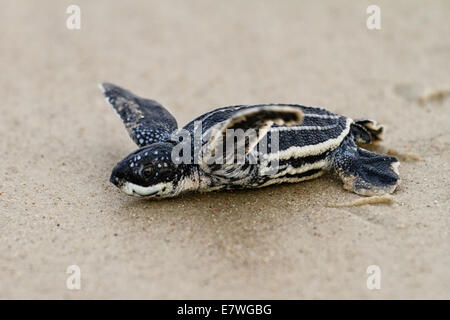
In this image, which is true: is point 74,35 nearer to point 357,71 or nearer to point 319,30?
point 319,30


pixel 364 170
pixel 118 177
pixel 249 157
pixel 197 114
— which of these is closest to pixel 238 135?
pixel 249 157

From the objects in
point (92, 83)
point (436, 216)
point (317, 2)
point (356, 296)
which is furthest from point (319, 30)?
point (356, 296)

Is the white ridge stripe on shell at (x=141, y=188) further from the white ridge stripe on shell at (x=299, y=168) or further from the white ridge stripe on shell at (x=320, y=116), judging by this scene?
the white ridge stripe on shell at (x=320, y=116)

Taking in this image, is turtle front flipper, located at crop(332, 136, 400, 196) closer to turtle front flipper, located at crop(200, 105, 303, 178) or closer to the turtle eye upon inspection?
turtle front flipper, located at crop(200, 105, 303, 178)

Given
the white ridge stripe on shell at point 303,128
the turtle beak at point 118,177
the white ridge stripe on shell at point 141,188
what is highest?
the white ridge stripe on shell at point 303,128

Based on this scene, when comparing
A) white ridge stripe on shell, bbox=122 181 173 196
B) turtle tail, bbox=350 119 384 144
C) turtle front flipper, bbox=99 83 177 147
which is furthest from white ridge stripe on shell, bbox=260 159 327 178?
turtle front flipper, bbox=99 83 177 147

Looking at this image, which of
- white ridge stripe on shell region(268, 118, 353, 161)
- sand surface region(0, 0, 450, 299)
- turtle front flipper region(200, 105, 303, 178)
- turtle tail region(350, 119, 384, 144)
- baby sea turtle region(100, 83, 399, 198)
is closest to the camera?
turtle front flipper region(200, 105, 303, 178)

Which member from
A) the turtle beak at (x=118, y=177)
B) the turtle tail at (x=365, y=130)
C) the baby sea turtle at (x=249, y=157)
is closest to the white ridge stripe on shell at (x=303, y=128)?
the baby sea turtle at (x=249, y=157)

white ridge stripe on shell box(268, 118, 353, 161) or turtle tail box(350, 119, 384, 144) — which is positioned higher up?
turtle tail box(350, 119, 384, 144)
